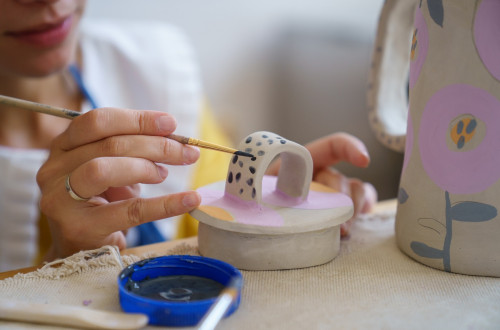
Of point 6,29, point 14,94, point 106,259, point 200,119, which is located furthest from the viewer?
point 200,119

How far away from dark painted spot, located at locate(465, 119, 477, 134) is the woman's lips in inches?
26.5

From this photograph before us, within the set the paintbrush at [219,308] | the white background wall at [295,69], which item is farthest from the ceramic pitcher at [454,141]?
the white background wall at [295,69]

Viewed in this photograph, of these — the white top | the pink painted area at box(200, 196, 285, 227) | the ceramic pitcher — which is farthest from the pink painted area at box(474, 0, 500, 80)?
the white top

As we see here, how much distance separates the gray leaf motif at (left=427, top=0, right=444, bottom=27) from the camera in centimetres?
41

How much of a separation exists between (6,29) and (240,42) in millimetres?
1158

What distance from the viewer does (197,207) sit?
18.1 inches

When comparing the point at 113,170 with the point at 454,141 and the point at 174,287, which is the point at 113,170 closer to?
the point at 174,287

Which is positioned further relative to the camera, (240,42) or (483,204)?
(240,42)

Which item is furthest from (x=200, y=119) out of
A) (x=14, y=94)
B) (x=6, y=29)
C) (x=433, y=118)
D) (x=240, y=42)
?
(x=433, y=118)

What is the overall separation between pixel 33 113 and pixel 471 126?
2.97 feet

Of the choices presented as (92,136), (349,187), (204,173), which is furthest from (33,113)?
(349,187)

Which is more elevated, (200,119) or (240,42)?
(240,42)

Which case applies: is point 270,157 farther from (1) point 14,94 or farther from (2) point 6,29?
(1) point 14,94

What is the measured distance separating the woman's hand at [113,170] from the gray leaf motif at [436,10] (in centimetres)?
26
